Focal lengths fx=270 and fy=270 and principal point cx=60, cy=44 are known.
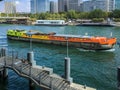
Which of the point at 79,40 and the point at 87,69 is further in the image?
the point at 79,40

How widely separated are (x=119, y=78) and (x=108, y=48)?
38577 mm

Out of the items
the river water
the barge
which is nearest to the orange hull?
the barge

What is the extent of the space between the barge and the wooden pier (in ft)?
86.5

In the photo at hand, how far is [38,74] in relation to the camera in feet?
83.3

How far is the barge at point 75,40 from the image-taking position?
56844 mm

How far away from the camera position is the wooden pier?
901 inches

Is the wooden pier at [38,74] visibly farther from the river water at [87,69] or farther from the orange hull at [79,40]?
the orange hull at [79,40]

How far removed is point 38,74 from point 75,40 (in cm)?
3777

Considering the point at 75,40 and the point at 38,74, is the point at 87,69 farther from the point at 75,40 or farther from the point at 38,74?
the point at 75,40

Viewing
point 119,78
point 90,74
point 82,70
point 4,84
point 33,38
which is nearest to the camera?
point 119,78

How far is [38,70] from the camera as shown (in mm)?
26234

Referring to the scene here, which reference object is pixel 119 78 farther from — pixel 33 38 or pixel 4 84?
pixel 33 38

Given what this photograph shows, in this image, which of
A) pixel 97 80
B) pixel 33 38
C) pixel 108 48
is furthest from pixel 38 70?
pixel 33 38

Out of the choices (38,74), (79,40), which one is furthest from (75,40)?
(38,74)
